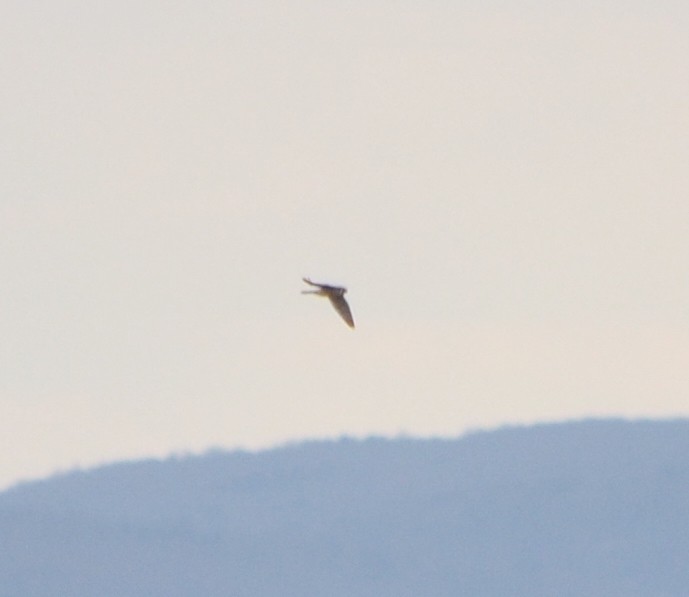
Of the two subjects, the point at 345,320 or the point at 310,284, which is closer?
the point at 310,284

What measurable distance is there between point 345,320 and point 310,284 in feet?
7.91

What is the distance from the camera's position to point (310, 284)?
21.6 m

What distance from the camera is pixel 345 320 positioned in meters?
24.0
